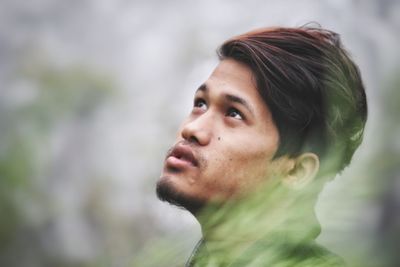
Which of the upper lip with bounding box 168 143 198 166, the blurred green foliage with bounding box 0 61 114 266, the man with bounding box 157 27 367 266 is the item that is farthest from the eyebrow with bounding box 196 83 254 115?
the blurred green foliage with bounding box 0 61 114 266

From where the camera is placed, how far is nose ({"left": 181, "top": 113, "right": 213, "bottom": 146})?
2.84ft

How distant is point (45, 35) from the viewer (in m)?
2.32

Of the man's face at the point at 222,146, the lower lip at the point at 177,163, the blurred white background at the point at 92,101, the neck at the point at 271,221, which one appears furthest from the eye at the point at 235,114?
the blurred white background at the point at 92,101

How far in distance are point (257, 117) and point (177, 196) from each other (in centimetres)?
18

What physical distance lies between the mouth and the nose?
16 millimetres

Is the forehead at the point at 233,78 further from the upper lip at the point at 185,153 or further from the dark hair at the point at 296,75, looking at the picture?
the upper lip at the point at 185,153

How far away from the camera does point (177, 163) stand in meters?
0.86

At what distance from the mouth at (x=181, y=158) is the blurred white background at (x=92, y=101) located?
1054 millimetres

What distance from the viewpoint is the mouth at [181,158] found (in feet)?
2.81

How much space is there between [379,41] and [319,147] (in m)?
1.20

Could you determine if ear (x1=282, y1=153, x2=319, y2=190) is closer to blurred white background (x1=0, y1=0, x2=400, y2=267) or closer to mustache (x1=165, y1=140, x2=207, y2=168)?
mustache (x1=165, y1=140, x2=207, y2=168)

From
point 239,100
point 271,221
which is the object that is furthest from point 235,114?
point 271,221

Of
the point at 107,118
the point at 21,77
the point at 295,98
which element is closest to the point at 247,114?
the point at 295,98

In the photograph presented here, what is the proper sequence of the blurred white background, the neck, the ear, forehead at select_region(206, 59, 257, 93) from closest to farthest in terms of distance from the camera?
the neck < the ear < forehead at select_region(206, 59, 257, 93) < the blurred white background
